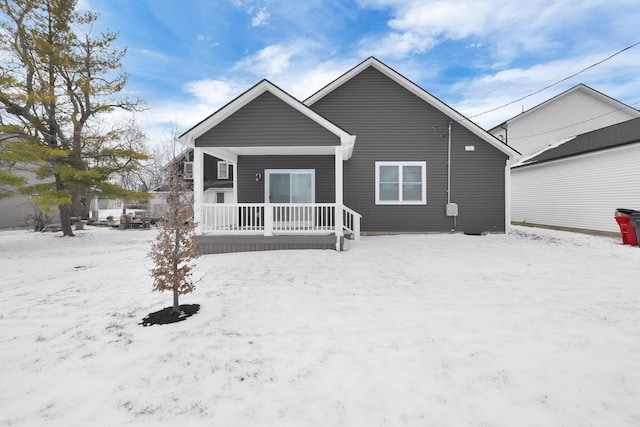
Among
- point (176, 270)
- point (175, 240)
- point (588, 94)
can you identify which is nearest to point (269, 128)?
point (175, 240)

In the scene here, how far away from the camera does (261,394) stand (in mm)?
2398

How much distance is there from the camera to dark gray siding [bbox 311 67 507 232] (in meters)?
11.9

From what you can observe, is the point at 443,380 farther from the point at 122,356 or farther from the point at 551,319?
the point at 122,356

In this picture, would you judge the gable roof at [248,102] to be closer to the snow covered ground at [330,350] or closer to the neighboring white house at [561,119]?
the snow covered ground at [330,350]

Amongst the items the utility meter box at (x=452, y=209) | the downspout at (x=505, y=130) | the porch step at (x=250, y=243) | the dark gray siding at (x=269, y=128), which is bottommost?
the porch step at (x=250, y=243)

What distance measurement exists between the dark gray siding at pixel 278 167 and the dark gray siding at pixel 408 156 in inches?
31.2

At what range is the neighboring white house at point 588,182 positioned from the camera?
1124 cm

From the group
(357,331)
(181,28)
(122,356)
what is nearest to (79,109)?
(181,28)

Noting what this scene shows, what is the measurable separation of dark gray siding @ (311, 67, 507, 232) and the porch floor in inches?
152

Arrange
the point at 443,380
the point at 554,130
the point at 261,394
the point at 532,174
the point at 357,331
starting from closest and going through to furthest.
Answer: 1. the point at 261,394
2. the point at 443,380
3. the point at 357,331
4. the point at 532,174
5. the point at 554,130

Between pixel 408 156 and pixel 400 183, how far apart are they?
3.77ft

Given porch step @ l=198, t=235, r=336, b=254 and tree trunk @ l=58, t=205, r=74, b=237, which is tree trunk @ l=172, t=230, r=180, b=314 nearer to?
porch step @ l=198, t=235, r=336, b=254

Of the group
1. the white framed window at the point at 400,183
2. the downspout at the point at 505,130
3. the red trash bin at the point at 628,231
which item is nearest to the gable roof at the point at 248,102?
the white framed window at the point at 400,183

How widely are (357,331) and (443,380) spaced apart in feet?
3.76
